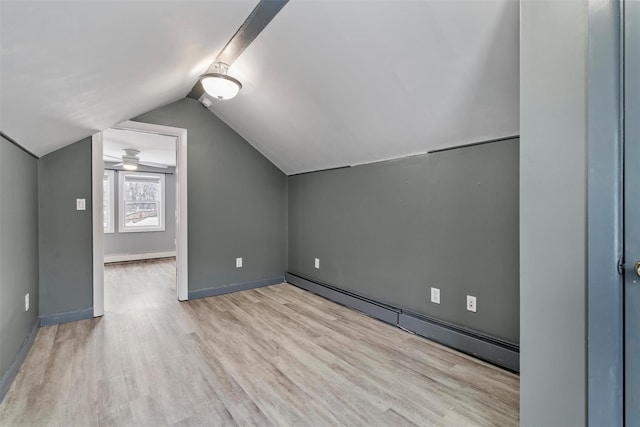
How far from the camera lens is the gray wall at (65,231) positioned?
2.73m

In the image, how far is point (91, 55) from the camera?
1441mm

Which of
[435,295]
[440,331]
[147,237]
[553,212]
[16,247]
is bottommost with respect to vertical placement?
[440,331]

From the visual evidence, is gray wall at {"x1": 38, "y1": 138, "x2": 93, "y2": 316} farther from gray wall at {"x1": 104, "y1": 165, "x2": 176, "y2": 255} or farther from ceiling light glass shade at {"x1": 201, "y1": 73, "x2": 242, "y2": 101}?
gray wall at {"x1": 104, "y1": 165, "x2": 176, "y2": 255}

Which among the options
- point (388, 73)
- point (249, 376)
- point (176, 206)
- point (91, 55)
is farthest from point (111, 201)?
point (388, 73)

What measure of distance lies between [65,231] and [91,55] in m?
2.14

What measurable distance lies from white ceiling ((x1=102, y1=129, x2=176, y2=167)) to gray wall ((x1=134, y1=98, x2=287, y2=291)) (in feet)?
1.54

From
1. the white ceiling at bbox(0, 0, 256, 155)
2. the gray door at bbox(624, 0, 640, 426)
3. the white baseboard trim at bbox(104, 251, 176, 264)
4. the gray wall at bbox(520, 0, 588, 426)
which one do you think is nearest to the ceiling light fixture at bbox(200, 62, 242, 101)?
the white ceiling at bbox(0, 0, 256, 155)

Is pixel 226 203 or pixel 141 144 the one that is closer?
pixel 226 203

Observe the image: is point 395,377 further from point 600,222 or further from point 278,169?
point 278,169

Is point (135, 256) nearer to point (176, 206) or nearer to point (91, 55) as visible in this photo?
point (176, 206)

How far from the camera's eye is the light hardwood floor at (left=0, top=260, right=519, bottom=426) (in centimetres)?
155

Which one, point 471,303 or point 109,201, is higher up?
point 109,201

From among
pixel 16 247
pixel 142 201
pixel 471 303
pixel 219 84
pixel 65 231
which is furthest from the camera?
pixel 142 201

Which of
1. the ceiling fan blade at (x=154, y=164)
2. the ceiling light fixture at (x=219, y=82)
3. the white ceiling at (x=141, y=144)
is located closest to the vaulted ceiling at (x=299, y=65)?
the ceiling light fixture at (x=219, y=82)
